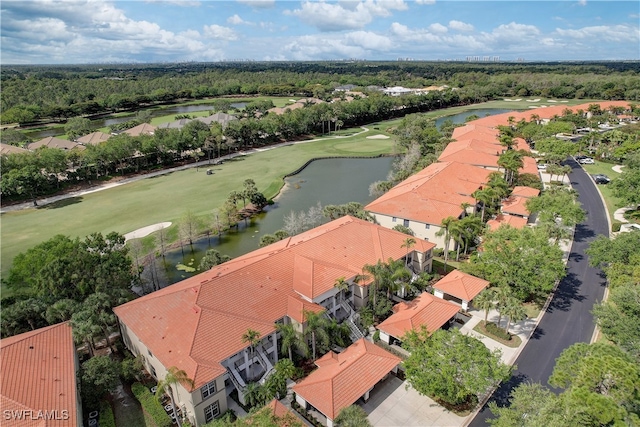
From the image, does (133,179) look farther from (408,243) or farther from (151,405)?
(408,243)

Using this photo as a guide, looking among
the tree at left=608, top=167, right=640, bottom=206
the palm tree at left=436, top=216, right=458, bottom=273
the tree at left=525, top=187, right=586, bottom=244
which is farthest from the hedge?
the tree at left=608, top=167, right=640, bottom=206

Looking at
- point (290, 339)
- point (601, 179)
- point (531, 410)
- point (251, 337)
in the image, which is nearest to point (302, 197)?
point (290, 339)

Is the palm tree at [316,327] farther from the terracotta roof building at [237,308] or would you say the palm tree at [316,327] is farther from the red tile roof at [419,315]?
the red tile roof at [419,315]

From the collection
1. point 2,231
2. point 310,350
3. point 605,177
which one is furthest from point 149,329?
point 605,177

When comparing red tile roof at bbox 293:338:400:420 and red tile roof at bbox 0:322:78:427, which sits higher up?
red tile roof at bbox 0:322:78:427

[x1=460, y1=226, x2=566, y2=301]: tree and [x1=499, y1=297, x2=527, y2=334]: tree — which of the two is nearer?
[x1=499, y1=297, x2=527, y2=334]: tree

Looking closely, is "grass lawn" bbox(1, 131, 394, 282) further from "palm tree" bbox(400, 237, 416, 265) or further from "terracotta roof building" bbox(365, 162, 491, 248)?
A: "palm tree" bbox(400, 237, 416, 265)

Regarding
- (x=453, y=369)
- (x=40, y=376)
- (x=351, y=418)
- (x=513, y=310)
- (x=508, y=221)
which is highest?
(x=508, y=221)
